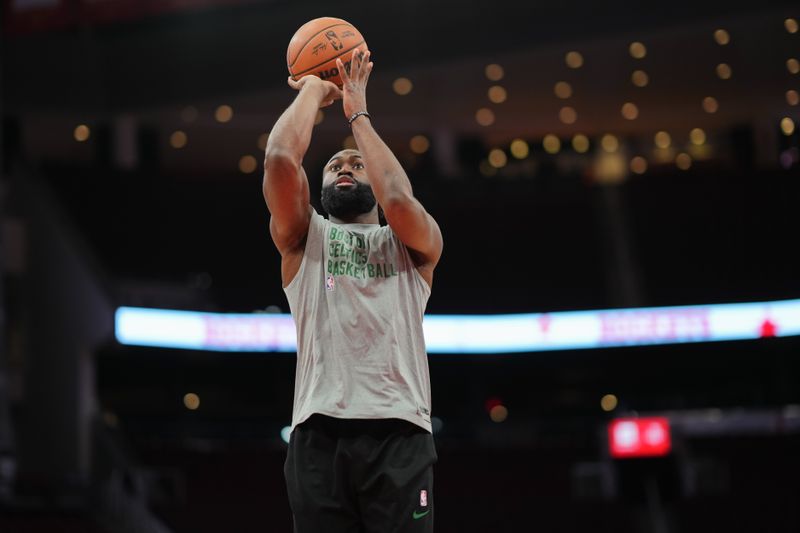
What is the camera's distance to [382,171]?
2.86m

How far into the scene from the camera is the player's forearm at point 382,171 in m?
2.83

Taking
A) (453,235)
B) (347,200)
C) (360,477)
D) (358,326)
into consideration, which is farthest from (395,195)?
(453,235)

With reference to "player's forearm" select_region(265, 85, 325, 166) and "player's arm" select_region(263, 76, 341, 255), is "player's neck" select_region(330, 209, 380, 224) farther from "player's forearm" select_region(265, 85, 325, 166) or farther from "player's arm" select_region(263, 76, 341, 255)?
"player's forearm" select_region(265, 85, 325, 166)

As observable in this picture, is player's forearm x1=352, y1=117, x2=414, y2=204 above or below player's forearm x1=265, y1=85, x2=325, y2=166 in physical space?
below

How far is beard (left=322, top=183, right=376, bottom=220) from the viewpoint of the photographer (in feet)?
9.90

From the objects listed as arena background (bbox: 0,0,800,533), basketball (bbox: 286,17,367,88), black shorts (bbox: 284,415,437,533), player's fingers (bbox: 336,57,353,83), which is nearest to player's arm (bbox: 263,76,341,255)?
player's fingers (bbox: 336,57,353,83)

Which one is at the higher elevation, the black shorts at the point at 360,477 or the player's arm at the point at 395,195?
the player's arm at the point at 395,195

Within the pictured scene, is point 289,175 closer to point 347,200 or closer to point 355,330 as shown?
point 347,200

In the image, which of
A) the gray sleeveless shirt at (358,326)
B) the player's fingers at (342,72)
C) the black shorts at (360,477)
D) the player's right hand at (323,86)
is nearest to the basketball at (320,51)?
the player's right hand at (323,86)

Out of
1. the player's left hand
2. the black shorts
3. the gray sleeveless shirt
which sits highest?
the player's left hand

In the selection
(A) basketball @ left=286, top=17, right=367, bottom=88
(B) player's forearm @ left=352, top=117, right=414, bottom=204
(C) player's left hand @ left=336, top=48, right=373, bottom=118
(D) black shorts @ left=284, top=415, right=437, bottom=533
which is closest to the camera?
(D) black shorts @ left=284, top=415, right=437, bottom=533

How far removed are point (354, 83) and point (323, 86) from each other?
0.12 meters

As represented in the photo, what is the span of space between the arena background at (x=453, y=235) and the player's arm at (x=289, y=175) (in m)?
10.3

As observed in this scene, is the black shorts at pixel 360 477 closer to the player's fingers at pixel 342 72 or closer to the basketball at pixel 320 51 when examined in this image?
the player's fingers at pixel 342 72
